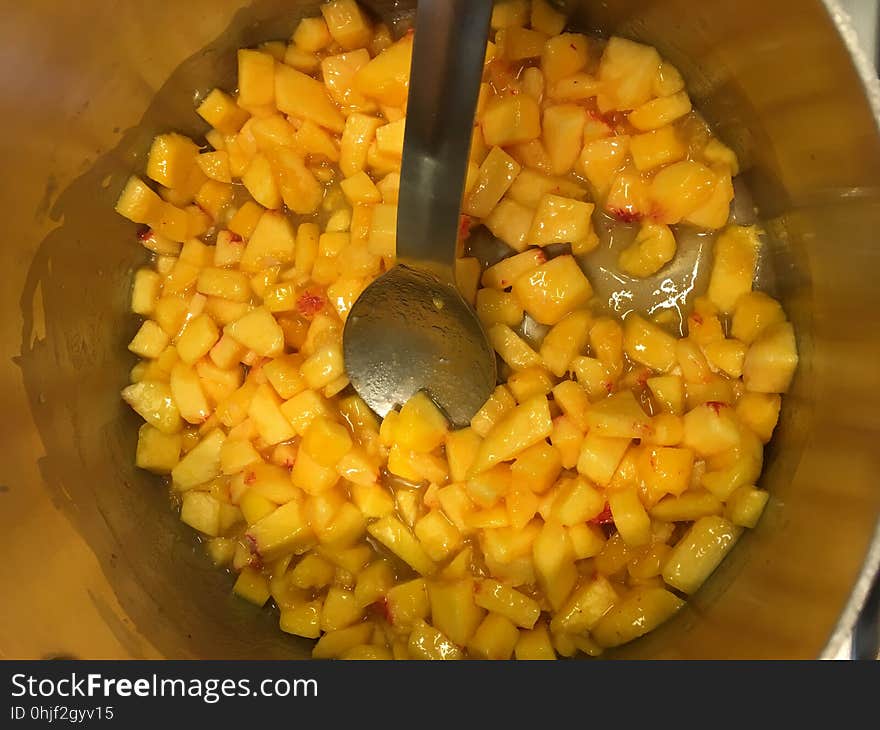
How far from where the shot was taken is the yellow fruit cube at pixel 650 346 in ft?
5.73

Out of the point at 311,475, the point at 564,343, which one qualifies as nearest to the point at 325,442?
the point at 311,475

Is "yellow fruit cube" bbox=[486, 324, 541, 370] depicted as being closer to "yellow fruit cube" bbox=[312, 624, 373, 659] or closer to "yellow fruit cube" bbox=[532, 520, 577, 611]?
"yellow fruit cube" bbox=[532, 520, 577, 611]

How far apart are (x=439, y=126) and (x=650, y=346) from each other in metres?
0.67

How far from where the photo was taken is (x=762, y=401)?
66.3 inches

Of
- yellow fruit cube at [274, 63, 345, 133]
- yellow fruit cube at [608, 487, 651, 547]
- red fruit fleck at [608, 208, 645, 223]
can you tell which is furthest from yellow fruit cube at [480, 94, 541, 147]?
yellow fruit cube at [608, 487, 651, 547]

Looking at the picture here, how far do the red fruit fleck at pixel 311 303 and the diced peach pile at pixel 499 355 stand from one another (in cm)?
1

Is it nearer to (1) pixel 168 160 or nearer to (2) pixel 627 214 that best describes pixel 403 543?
(2) pixel 627 214

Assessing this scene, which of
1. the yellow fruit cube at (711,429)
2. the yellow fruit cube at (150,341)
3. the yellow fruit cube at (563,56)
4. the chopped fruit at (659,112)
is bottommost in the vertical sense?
the yellow fruit cube at (711,429)

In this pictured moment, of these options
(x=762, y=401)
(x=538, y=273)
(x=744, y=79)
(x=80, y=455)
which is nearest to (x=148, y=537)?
(x=80, y=455)

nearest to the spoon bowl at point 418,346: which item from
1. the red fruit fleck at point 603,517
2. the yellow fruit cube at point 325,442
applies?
the yellow fruit cube at point 325,442

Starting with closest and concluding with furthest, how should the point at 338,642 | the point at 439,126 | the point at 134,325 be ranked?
the point at 439,126, the point at 338,642, the point at 134,325

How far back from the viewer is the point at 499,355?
1.80 m

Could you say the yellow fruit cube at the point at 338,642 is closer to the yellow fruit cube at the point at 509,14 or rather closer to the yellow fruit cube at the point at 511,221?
the yellow fruit cube at the point at 511,221

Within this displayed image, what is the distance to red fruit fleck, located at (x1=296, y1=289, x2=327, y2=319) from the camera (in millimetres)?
1832
